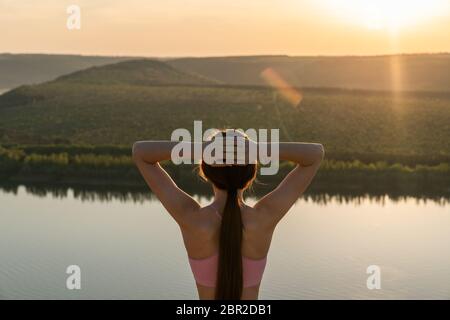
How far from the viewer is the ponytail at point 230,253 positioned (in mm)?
2078

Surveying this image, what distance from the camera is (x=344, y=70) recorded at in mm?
84438

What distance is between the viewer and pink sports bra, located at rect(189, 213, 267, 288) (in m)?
2.13

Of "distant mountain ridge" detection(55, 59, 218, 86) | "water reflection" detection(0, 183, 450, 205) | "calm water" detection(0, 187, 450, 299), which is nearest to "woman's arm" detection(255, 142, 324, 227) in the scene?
"calm water" detection(0, 187, 450, 299)

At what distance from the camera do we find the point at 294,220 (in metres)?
17.5

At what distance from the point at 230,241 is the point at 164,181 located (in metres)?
0.21

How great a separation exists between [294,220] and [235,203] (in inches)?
612

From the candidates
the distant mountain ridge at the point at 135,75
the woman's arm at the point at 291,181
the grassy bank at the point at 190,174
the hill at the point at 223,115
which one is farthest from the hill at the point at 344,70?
the woman's arm at the point at 291,181

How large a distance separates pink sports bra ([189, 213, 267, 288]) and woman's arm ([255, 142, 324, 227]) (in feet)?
0.33

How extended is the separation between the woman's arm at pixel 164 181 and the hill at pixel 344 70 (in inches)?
2591

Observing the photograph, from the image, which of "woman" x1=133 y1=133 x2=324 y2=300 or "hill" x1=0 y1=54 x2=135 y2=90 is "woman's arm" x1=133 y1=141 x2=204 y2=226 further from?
"hill" x1=0 y1=54 x2=135 y2=90

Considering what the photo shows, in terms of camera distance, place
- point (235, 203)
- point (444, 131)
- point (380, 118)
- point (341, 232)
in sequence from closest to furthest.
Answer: point (235, 203), point (341, 232), point (444, 131), point (380, 118)

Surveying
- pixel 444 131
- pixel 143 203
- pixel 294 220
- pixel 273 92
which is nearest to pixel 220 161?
pixel 294 220

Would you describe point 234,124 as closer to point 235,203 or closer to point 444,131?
point 444,131

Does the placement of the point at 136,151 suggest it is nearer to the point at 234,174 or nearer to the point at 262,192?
the point at 234,174
